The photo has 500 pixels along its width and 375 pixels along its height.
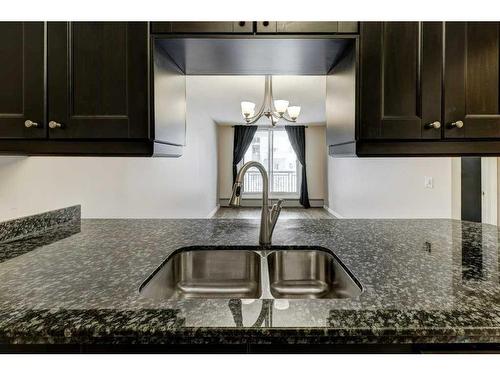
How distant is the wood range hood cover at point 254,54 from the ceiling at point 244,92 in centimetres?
295

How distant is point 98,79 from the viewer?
4.03 ft

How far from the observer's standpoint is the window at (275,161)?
9430mm

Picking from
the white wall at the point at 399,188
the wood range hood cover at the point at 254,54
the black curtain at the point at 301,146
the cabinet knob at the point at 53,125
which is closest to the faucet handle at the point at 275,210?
the wood range hood cover at the point at 254,54

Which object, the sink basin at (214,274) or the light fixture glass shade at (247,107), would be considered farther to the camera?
the light fixture glass shade at (247,107)

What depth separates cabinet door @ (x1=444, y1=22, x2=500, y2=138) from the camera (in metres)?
1.22

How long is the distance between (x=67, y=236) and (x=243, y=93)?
4.43 m

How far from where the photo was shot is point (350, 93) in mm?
1308

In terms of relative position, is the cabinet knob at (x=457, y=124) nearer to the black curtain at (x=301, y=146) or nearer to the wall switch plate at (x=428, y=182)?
the wall switch plate at (x=428, y=182)

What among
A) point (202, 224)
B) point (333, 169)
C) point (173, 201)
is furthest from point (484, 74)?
point (333, 169)

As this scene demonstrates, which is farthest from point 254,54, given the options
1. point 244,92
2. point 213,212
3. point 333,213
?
point 333,213

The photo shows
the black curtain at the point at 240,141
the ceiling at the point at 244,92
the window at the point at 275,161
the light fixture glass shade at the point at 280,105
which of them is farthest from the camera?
the window at the point at 275,161

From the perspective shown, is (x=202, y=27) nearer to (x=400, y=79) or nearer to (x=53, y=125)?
(x=53, y=125)

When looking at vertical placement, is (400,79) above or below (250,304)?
above

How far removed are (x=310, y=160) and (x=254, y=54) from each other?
8.15 meters
